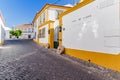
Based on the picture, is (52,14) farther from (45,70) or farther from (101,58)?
(45,70)

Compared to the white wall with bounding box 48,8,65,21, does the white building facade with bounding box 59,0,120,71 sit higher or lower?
lower

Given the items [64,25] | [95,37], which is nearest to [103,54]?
[95,37]

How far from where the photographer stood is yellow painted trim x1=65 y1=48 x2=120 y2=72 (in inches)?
259

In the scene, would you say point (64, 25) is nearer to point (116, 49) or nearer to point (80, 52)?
point (80, 52)

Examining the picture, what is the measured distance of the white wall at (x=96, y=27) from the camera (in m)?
6.60

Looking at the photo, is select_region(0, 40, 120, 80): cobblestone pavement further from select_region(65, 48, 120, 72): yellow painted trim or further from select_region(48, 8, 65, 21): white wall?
select_region(48, 8, 65, 21): white wall

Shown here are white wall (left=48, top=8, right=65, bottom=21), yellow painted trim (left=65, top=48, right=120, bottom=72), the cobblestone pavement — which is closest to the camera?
the cobblestone pavement

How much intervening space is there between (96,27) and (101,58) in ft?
6.12

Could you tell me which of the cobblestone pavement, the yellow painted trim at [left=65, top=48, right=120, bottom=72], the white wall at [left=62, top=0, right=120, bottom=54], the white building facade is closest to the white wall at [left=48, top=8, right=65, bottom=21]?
the white building facade

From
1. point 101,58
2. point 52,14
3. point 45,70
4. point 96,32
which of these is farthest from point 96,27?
point 52,14

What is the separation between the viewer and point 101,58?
24.8 feet

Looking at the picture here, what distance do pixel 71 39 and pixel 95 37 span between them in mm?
3568

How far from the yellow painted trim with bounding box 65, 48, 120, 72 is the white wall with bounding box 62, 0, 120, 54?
239 millimetres

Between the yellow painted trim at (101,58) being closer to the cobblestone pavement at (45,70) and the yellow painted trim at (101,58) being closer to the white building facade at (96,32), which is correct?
the white building facade at (96,32)
